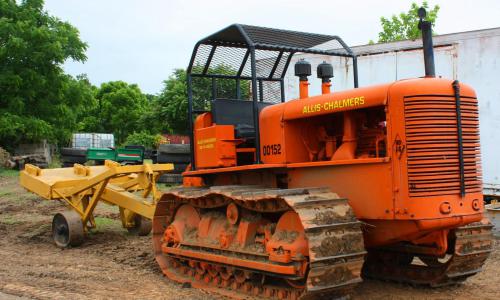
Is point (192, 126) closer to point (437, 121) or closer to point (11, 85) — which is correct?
point (437, 121)

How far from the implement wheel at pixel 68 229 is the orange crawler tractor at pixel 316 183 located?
222cm

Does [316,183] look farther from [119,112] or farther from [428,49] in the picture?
[119,112]

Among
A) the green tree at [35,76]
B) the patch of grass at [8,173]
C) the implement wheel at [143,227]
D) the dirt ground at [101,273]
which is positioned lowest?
the dirt ground at [101,273]

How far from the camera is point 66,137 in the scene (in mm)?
31656

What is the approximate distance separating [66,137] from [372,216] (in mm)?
28211

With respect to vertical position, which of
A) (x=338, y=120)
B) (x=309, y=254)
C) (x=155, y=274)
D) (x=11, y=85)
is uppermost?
(x=11, y=85)

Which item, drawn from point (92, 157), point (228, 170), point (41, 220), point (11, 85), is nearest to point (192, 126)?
point (228, 170)

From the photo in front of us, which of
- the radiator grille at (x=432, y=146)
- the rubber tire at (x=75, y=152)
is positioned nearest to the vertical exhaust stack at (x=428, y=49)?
the radiator grille at (x=432, y=146)

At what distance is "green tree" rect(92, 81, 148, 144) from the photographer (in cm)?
5875

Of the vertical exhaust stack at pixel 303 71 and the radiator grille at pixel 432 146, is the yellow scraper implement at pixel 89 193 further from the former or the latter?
the radiator grille at pixel 432 146

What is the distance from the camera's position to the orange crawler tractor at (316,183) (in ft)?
17.9

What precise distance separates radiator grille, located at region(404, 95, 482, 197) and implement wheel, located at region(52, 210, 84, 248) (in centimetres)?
633

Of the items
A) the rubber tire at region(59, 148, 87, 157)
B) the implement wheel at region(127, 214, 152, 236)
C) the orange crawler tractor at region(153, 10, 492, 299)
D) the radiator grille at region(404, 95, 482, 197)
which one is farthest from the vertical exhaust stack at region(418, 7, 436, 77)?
the rubber tire at region(59, 148, 87, 157)

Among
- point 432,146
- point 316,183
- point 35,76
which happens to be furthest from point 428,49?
point 35,76
